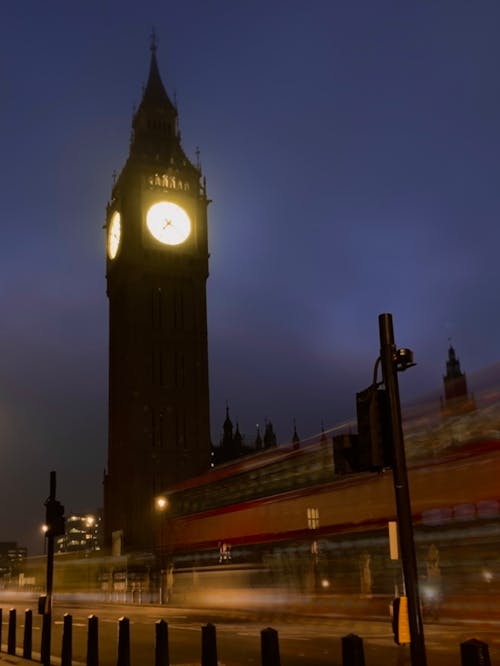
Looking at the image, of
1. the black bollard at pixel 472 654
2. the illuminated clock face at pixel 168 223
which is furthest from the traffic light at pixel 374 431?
the illuminated clock face at pixel 168 223

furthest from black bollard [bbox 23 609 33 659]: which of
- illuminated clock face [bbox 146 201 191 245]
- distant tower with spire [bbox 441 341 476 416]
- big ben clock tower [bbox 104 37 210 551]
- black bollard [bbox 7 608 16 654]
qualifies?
illuminated clock face [bbox 146 201 191 245]

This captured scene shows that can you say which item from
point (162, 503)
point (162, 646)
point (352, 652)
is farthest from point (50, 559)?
point (162, 503)

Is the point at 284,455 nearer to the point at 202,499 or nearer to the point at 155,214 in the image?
the point at 202,499

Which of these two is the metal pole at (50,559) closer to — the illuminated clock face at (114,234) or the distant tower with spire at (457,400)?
the distant tower with spire at (457,400)

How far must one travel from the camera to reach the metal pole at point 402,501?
592cm

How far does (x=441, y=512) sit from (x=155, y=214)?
6499 cm

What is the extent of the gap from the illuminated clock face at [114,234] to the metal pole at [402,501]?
2925 inches

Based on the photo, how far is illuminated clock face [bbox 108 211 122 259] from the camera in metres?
80.0

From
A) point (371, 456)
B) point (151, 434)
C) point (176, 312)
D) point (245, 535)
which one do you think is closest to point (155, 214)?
A: point (176, 312)

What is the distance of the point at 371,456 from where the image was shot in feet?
21.8

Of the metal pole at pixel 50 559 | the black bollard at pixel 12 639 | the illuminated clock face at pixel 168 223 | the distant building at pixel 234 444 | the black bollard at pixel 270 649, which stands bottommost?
the black bollard at pixel 12 639

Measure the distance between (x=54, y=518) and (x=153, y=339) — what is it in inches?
2387

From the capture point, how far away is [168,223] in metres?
78.4

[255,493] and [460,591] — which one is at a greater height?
[255,493]
